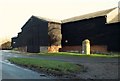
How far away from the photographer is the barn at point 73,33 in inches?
1483

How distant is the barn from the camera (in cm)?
3766

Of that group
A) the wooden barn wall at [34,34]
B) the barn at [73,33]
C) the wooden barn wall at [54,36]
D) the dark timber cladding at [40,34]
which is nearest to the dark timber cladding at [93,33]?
the barn at [73,33]

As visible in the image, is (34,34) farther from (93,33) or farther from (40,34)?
(93,33)

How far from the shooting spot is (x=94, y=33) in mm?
40094

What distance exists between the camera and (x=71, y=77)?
526 inches

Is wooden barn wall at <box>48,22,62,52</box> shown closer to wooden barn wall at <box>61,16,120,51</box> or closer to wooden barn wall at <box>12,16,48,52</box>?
wooden barn wall at <box>12,16,48,52</box>

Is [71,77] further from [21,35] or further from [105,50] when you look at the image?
[21,35]

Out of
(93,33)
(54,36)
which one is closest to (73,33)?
(54,36)

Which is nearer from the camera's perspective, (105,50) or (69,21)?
(105,50)

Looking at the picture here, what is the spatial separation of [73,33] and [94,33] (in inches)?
233

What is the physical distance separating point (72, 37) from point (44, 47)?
6106 mm

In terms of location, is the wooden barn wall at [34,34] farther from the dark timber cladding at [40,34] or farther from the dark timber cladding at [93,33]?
the dark timber cladding at [93,33]

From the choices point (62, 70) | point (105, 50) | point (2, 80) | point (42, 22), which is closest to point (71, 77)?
point (62, 70)

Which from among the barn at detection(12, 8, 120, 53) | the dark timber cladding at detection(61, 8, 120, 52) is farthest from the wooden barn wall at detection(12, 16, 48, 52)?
the dark timber cladding at detection(61, 8, 120, 52)
